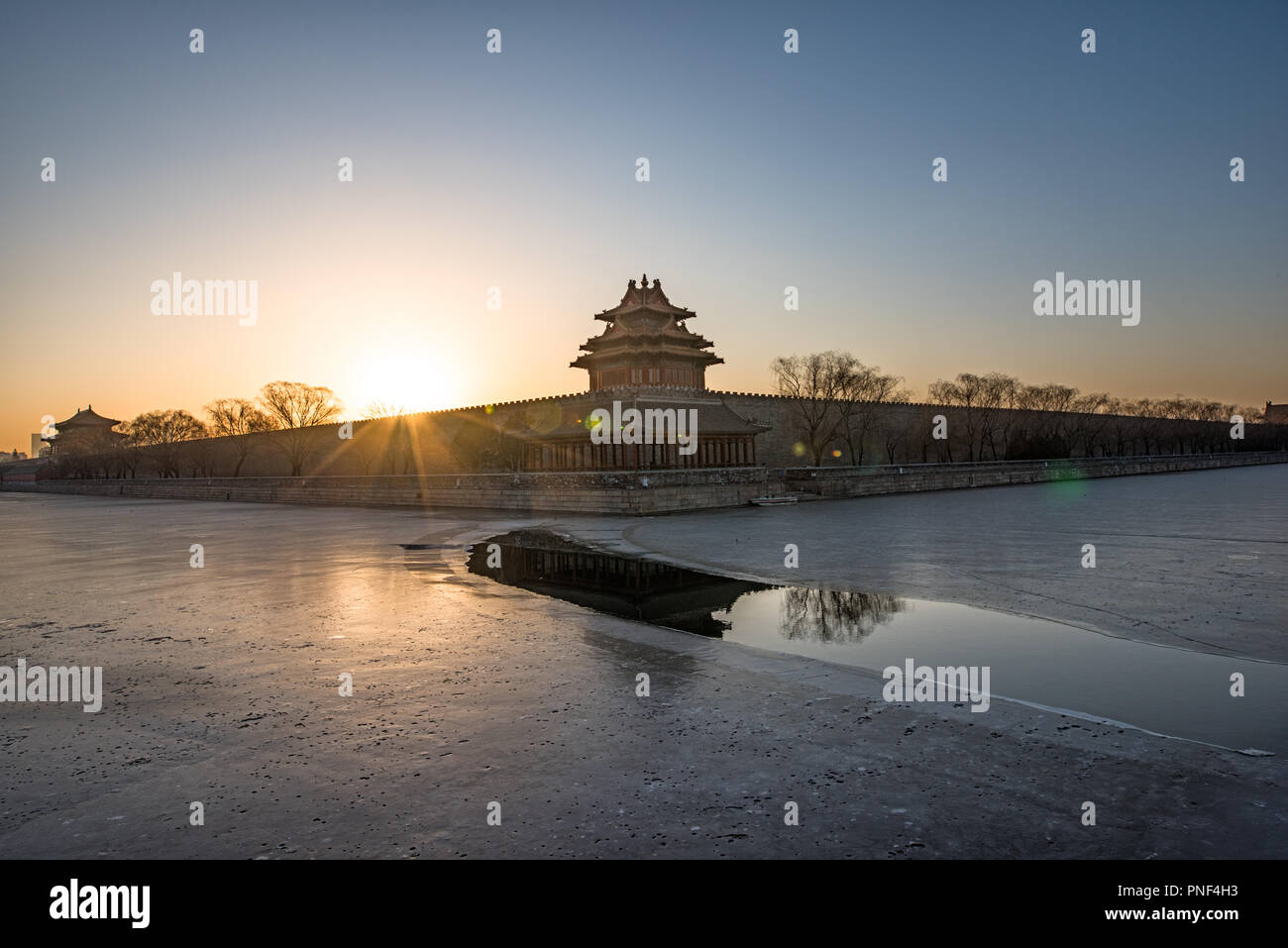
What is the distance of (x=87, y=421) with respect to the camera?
108 meters

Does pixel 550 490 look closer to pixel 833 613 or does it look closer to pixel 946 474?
pixel 833 613

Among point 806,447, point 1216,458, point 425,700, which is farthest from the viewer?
point 1216,458

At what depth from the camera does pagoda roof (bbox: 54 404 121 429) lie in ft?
350

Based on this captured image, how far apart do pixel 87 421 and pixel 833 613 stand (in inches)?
5126

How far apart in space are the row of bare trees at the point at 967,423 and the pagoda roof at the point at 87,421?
104 metres

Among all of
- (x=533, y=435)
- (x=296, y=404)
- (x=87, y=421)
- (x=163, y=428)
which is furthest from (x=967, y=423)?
(x=87, y=421)

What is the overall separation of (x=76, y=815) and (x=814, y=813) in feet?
11.2

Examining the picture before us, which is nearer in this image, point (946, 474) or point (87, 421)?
point (946, 474)

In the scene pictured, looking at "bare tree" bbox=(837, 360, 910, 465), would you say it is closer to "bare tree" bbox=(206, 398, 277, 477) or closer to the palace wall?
the palace wall

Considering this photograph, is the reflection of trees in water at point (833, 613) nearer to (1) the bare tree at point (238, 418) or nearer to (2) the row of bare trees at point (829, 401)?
(2) the row of bare trees at point (829, 401)
